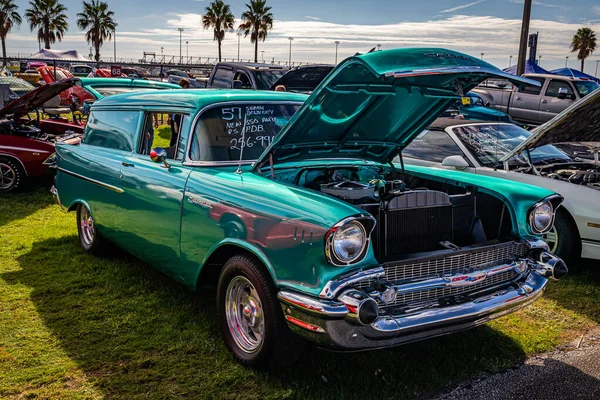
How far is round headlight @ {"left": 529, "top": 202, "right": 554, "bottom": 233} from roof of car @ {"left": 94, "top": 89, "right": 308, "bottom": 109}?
195 cm

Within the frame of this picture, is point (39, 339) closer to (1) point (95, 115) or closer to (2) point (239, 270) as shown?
(2) point (239, 270)

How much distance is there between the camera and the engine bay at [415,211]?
3580 millimetres

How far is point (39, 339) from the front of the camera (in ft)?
13.0

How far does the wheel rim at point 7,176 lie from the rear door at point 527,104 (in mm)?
13139

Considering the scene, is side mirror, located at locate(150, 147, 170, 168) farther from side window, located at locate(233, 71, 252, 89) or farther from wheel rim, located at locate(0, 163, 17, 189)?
side window, located at locate(233, 71, 252, 89)

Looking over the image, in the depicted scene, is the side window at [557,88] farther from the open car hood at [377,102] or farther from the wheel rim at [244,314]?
the wheel rim at [244,314]

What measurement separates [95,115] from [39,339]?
244cm

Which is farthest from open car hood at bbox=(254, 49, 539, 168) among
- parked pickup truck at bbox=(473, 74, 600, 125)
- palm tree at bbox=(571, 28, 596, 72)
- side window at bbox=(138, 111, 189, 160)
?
palm tree at bbox=(571, 28, 596, 72)

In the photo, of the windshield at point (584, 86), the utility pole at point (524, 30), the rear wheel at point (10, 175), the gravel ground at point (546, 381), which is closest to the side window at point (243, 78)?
the rear wheel at point (10, 175)

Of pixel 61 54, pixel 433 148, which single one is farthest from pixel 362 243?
pixel 61 54

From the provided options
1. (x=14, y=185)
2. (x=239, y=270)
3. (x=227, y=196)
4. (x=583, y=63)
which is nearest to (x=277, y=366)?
(x=239, y=270)

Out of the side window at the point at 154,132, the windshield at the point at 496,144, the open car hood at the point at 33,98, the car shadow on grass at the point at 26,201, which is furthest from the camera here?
the open car hood at the point at 33,98

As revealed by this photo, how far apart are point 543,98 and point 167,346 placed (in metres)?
15.0

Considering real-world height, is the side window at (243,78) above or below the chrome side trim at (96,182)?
above
